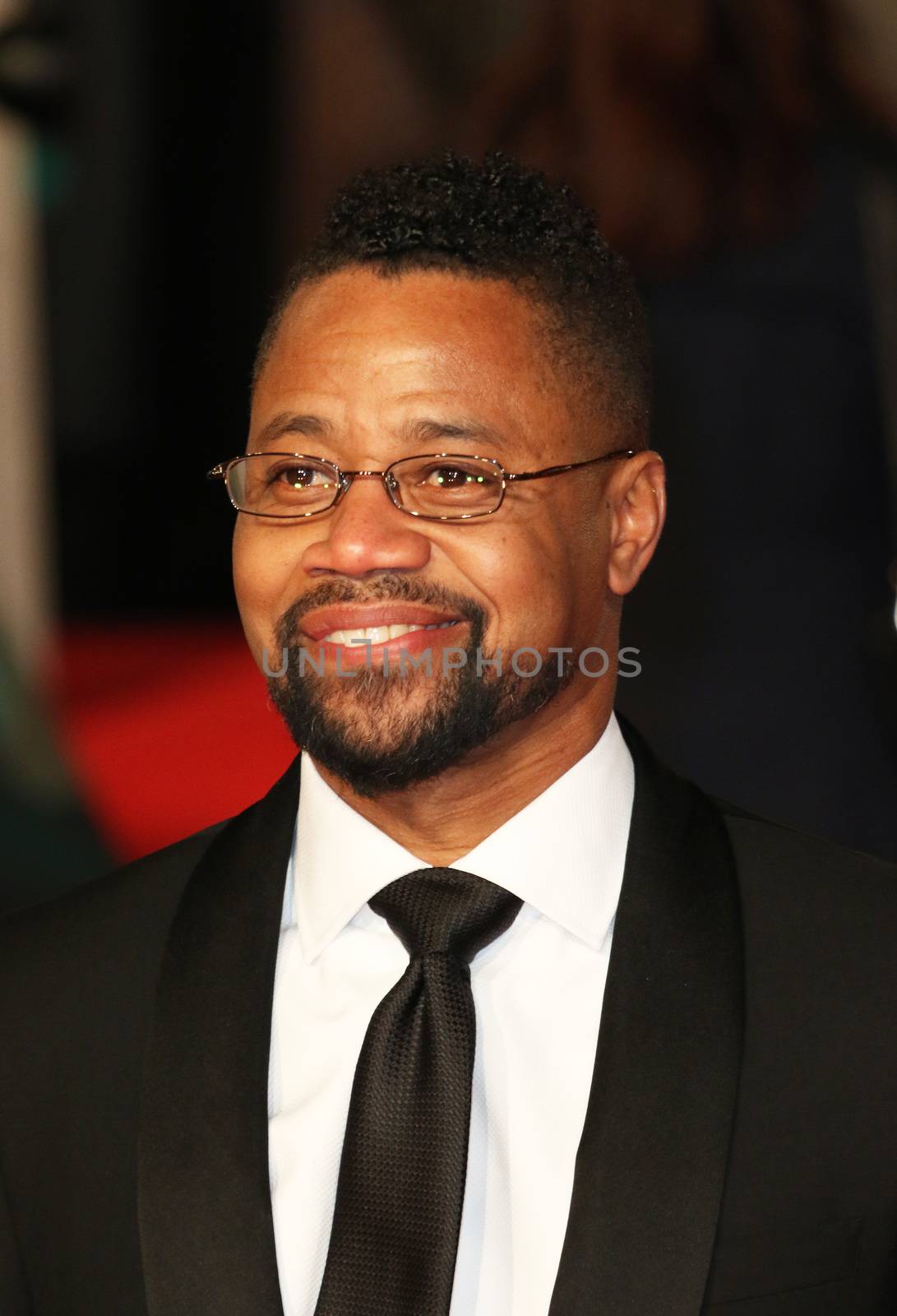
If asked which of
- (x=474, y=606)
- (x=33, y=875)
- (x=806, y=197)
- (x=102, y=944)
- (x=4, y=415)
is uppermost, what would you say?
(x=806, y=197)

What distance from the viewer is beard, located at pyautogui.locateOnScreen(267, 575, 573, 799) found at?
1.62 meters

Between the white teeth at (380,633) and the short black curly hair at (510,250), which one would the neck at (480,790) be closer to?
the white teeth at (380,633)

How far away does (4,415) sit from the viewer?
3365 millimetres

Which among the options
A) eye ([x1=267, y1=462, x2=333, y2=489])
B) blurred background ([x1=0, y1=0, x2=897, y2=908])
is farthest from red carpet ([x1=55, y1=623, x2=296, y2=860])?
eye ([x1=267, y1=462, x2=333, y2=489])

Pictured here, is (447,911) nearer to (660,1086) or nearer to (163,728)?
(660,1086)

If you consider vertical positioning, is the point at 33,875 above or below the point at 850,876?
below

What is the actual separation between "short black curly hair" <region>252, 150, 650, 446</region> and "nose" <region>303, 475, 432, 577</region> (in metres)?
0.25

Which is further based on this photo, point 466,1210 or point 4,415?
point 4,415

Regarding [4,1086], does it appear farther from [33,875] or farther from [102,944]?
[33,875]

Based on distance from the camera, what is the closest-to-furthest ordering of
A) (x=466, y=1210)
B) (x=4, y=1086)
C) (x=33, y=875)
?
(x=466, y=1210) < (x=4, y=1086) < (x=33, y=875)

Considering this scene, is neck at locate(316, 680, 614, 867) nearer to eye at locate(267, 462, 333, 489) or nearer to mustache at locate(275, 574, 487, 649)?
mustache at locate(275, 574, 487, 649)

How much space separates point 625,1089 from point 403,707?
16.3 inches

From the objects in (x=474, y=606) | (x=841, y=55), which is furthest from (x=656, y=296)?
(x=474, y=606)

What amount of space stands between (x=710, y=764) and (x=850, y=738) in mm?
260
